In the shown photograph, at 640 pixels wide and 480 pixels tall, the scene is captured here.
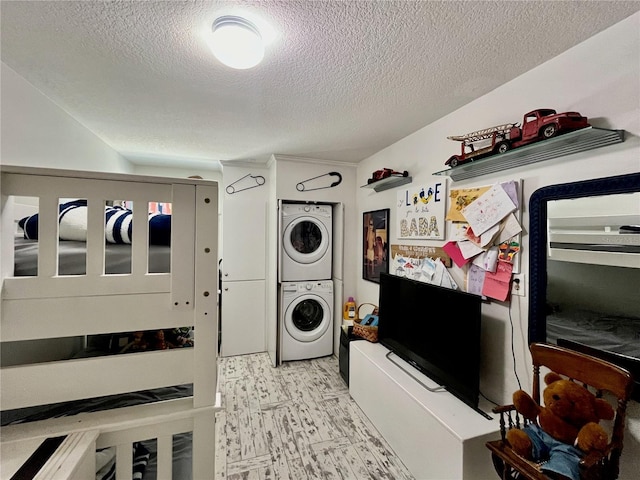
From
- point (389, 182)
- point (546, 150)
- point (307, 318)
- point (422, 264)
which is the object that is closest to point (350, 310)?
point (307, 318)

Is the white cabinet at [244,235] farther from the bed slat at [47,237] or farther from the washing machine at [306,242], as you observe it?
the bed slat at [47,237]

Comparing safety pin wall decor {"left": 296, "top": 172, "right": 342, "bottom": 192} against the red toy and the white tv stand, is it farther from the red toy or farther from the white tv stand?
the white tv stand

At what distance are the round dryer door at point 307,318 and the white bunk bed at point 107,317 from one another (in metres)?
2.23

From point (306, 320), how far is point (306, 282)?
0.52m

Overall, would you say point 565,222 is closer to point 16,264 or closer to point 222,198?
point 16,264

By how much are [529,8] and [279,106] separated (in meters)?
1.42

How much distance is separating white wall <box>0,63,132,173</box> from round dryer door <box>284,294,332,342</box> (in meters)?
2.45

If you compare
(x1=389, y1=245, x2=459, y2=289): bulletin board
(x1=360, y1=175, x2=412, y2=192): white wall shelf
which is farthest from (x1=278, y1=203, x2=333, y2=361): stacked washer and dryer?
(x1=389, y1=245, x2=459, y2=289): bulletin board

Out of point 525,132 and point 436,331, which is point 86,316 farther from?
point 525,132

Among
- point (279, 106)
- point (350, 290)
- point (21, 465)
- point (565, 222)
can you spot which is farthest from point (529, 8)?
point (350, 290)

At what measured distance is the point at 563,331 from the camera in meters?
1.34

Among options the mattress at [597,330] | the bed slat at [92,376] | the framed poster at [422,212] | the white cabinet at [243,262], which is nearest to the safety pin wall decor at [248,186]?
the white cabinet at [243,262]

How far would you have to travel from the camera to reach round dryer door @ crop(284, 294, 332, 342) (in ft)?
10.8

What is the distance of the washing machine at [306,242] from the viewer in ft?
10.7
